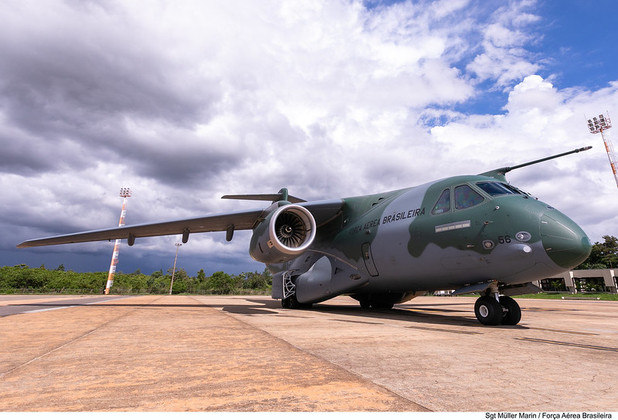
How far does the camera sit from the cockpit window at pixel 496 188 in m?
6.79

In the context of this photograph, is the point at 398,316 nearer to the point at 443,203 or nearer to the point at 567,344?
the point at 443,203

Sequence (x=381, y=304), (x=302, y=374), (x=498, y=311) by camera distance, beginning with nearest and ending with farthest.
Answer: (x=302, y=374) → (x=498, y=311) → (x=381, y=304)

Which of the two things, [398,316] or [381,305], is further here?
[381,305]

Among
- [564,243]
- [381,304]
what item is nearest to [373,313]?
[381,304]

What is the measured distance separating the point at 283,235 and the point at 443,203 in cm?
461

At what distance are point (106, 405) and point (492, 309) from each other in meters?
6.47

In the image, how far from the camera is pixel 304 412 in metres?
1.65

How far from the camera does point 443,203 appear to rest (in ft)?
24.3

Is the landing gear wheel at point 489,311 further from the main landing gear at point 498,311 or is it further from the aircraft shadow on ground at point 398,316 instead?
the aircraft shadow on ground at point 398,316

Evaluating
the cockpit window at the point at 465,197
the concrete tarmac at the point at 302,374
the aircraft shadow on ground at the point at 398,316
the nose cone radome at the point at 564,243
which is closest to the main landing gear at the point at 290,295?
the aircraft shadow on ground at the point at 398,316

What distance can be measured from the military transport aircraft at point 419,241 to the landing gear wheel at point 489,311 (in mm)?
19

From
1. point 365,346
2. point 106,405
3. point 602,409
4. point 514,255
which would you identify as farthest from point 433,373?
point 514,255

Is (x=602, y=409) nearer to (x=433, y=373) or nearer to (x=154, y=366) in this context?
(x=433, y=373)

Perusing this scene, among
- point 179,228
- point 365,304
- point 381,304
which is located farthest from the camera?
point 179,228
